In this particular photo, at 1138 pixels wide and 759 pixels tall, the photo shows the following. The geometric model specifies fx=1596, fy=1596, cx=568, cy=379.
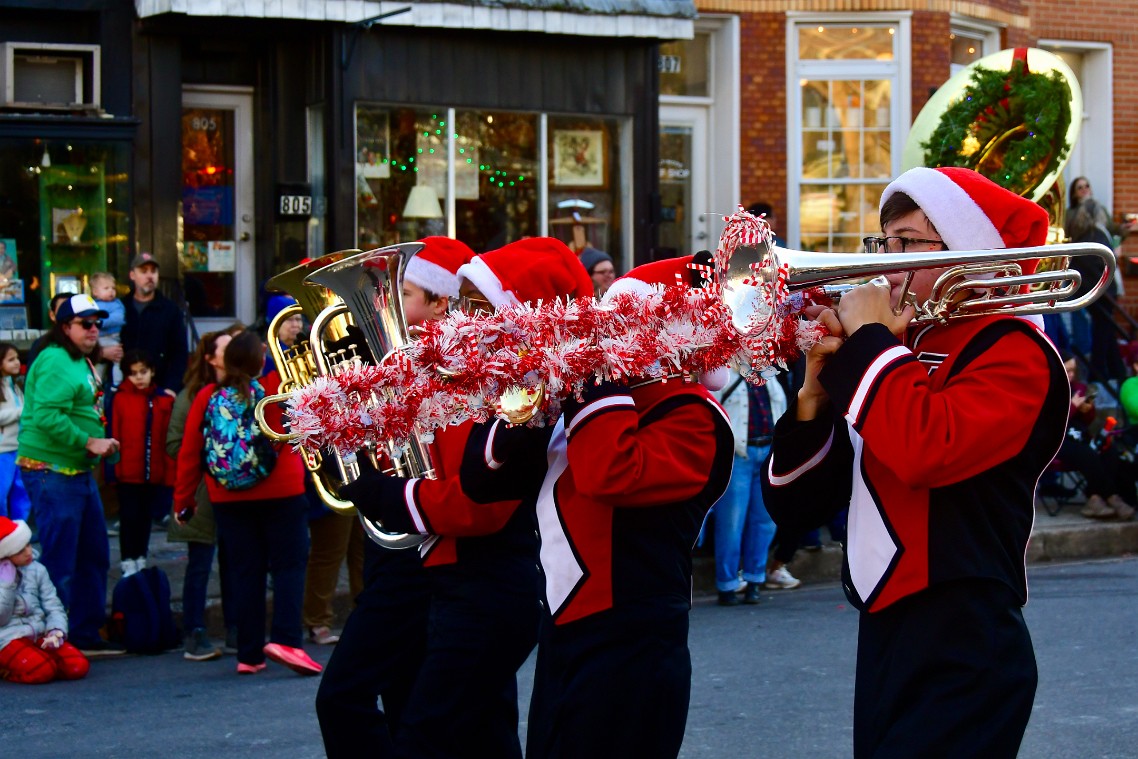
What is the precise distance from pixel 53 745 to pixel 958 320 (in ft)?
15.2

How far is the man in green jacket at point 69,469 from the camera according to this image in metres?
8.35

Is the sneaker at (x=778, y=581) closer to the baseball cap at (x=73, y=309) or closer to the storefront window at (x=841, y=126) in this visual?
the baseball cap at (x=73, y=309)

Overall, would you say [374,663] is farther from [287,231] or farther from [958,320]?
[287,231]

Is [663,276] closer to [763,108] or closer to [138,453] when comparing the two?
[138,453]

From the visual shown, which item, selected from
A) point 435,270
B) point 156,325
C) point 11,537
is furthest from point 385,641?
point 156,325

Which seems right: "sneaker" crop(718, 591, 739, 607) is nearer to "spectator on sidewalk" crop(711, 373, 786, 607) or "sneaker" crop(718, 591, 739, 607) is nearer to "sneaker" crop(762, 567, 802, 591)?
"spectator on sidewalk" crop(711, 373, 786, 607)

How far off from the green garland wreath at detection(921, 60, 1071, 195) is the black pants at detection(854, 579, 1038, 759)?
771cm

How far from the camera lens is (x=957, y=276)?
3154mm

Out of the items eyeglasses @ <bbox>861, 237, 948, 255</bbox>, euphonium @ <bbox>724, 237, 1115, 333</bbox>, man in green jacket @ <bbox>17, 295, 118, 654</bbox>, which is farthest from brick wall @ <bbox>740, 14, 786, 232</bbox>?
euphonium @ <bbox>724, 237, 1115, 333</bbox>

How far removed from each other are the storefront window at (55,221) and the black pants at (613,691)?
8.81 metres

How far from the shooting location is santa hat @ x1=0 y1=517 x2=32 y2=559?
7.78 metres

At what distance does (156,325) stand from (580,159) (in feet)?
13.5

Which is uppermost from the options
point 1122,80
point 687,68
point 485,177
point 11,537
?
point 1122,80

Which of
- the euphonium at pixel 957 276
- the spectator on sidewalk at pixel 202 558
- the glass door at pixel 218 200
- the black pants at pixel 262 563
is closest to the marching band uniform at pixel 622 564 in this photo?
the euphonium at pixel 957 276
